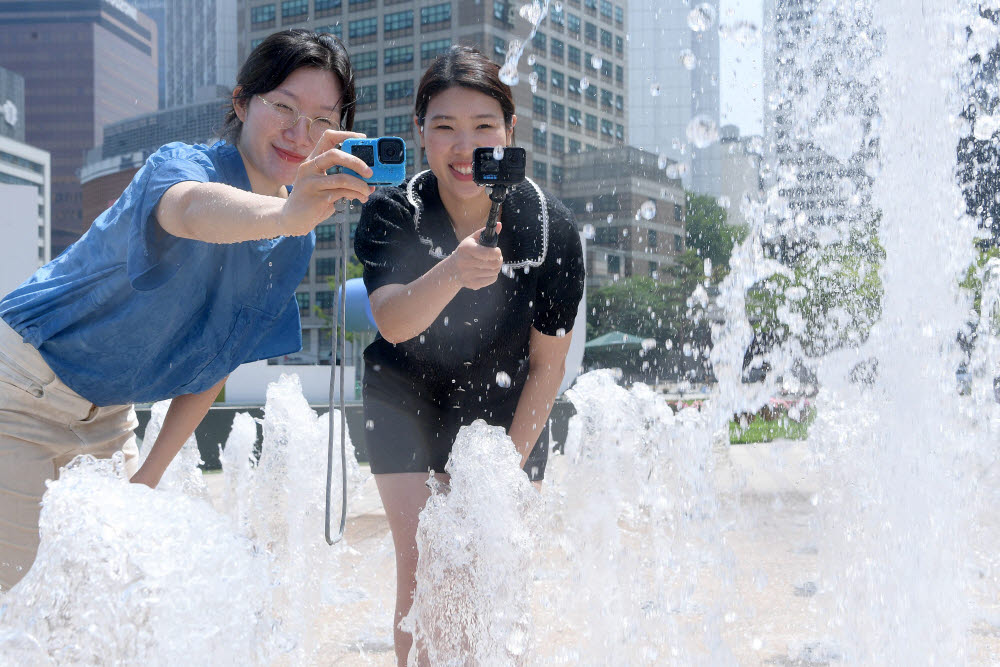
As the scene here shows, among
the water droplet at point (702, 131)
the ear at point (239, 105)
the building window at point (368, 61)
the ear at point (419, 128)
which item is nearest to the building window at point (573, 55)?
the building window at point (368, 61)

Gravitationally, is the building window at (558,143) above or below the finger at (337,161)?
above

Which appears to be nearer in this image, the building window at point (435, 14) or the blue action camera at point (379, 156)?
the blue action camera at point (379, 156)

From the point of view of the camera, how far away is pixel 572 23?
105ft

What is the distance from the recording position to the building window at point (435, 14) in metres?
43.7

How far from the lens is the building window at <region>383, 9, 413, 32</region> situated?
43.7 meters

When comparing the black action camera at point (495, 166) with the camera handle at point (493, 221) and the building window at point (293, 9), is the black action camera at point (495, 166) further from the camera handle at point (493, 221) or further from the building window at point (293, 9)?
the building window at point (293, 9)

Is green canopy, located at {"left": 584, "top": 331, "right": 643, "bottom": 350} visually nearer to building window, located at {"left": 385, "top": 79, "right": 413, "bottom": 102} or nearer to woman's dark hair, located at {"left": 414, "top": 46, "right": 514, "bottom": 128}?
building window, located at {"left": 385, "top": 79, "right": 413, "bottom": 102}

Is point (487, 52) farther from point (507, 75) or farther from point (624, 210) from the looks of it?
point (507, 75)

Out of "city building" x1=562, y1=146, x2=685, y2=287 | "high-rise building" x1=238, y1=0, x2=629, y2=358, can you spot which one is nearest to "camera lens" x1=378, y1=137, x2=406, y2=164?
"city building" x1=562, y1=146, x2=685, y2=287

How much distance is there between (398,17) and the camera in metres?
44.0

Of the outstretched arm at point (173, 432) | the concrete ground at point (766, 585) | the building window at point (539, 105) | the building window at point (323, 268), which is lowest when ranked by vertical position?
the concrete ground at point (766, 585)

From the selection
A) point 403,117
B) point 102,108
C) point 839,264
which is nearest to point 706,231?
point 403,117

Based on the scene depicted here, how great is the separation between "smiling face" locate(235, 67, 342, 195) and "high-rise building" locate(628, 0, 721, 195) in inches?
61.5

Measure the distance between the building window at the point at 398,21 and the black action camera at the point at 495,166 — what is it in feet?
147
